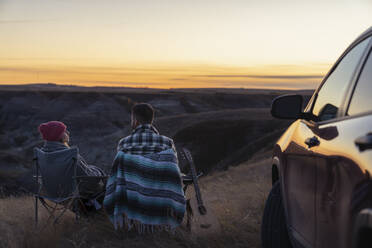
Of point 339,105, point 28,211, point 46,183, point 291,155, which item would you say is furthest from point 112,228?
point 339,105

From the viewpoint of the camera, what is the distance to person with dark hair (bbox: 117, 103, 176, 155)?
5648 mm

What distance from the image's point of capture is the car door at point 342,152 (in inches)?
82.2

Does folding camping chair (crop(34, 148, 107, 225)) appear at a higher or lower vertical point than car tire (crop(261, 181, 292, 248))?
lower

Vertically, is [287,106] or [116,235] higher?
[287,106]

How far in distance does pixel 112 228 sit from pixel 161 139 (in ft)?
3.74

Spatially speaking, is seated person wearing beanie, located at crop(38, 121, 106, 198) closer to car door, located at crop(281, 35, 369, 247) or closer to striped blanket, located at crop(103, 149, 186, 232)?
striped blanket, located at crop(103, 149, 186, 232)

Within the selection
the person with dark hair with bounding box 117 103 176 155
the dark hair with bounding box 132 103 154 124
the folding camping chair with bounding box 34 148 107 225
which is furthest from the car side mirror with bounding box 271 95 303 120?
the folding camping chair with bounding box 34 148 107 225

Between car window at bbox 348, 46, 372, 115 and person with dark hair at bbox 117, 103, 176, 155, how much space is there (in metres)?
3.28

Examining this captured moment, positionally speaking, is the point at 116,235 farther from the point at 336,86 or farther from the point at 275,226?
the point at 336,86

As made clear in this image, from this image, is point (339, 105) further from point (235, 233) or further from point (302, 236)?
point (235, 233)

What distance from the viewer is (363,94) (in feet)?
7.96

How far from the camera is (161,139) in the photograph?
5723mm

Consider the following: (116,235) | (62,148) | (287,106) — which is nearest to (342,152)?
(287,106)

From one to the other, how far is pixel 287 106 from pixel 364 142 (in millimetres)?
1632
